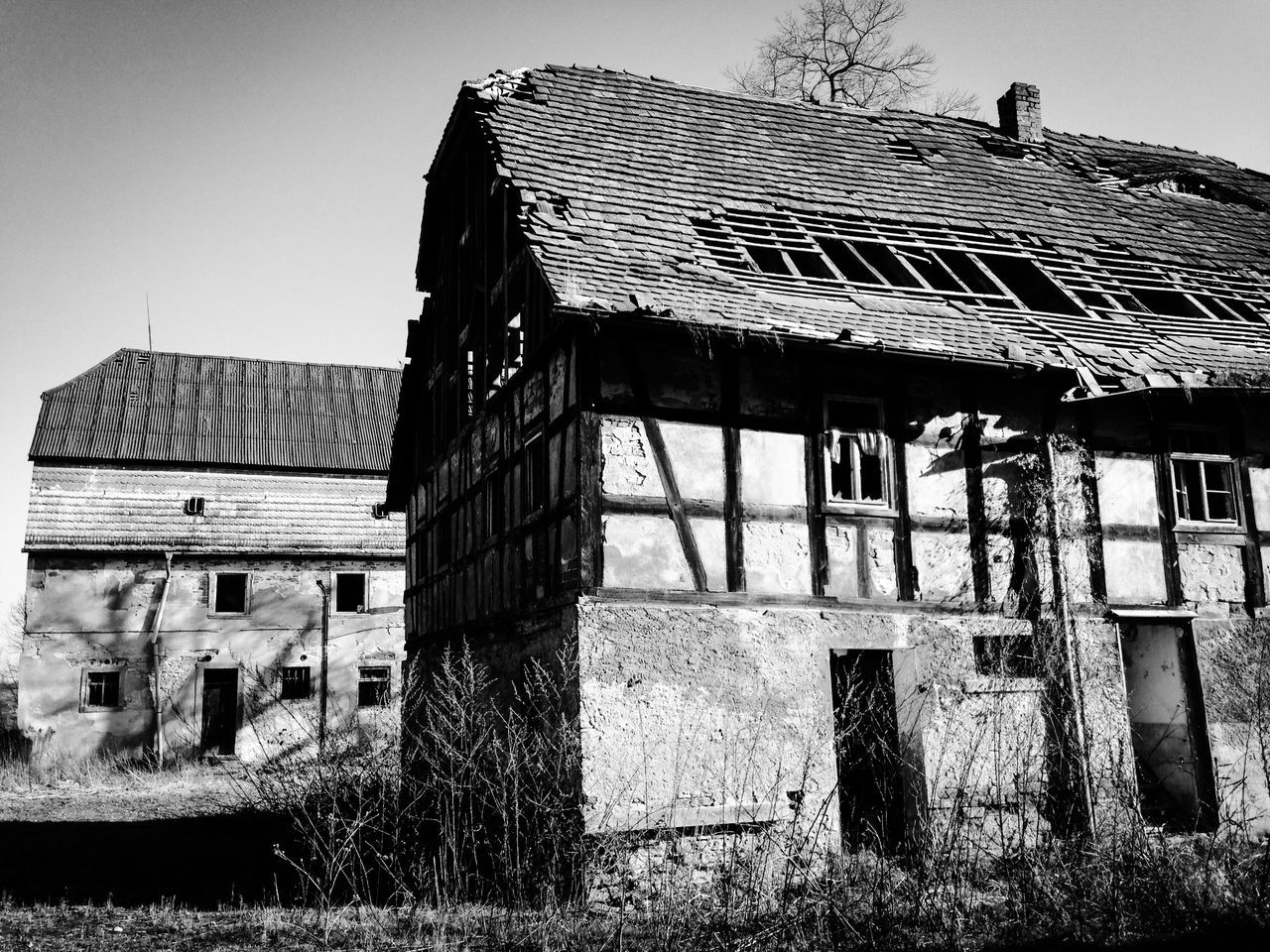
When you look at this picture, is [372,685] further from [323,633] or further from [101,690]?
[101,690]

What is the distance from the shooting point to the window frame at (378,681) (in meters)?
25.9

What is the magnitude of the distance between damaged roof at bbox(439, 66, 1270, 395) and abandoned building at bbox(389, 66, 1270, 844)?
0.06 m

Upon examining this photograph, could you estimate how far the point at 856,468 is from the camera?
10.7 meters

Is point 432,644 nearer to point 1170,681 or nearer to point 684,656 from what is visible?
point 684,656

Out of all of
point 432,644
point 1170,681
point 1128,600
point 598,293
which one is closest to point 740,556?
point 598,293

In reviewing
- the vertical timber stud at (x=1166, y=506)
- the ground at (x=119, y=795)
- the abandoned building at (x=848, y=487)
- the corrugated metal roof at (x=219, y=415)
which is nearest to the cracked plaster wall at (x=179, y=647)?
the ground at (x=119, y=795)

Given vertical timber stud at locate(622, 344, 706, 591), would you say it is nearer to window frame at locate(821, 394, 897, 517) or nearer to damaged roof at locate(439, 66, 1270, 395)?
damaged roof at locate(439, 66, 1270, 395)

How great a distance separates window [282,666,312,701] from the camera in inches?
1016

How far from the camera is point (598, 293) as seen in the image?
970cm

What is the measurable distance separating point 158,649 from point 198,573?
203cm

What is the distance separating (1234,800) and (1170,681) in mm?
1334

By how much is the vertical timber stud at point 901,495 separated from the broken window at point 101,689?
2080cm

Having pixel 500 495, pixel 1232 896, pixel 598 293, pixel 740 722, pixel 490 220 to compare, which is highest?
pixel 490 220

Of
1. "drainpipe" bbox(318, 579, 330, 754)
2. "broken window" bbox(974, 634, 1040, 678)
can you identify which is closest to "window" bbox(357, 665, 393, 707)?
"drainpipe" bbox(318, 579, 330, 754)
